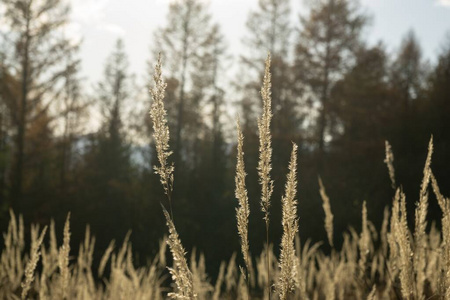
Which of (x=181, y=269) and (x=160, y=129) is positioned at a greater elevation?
(x=160, y=129)

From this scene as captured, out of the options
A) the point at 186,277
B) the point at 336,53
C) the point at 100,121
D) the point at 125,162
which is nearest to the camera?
the point at 186,277

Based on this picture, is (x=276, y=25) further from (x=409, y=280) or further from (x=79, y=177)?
(x=409, y=280)

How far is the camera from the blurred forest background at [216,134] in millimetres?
11820

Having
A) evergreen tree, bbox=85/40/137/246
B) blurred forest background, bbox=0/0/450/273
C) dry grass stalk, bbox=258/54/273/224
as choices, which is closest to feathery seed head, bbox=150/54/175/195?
dry grass stalk, bbox=258/54/273/224

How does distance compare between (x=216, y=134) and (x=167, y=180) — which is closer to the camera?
(x=167, y=180)

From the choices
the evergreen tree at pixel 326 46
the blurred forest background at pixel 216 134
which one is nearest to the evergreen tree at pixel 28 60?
the blurred forest background at pixel 216 134

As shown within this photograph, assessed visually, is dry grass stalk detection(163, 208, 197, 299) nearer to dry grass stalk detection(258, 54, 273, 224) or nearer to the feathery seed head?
the feathery seed head

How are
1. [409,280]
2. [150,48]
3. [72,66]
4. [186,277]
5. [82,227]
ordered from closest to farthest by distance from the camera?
[186,277] → [409,280] → [82,227] → [72,66] → [150,48]

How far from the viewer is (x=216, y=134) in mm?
17156

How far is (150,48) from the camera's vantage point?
66.8 ft

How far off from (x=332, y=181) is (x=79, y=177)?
9503 millimetres

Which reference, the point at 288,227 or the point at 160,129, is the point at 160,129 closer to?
the point at 160,129

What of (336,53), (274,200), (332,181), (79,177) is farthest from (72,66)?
(336,53)

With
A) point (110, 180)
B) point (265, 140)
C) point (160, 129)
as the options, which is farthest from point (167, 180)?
point (110, 180)
